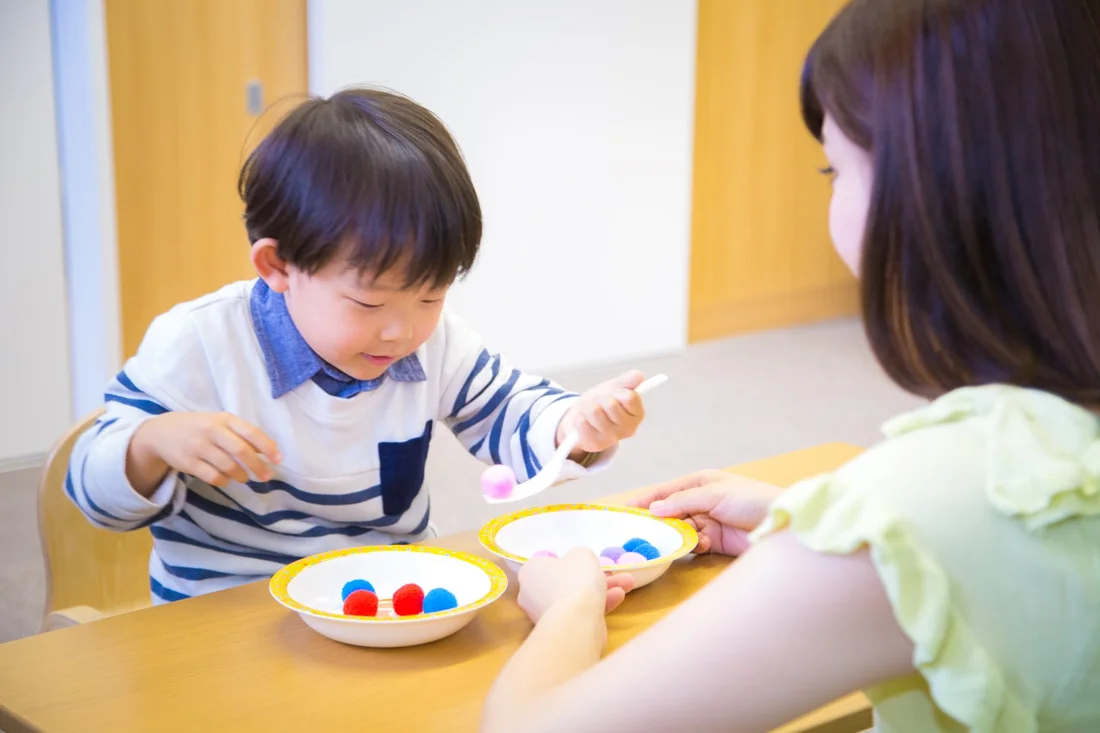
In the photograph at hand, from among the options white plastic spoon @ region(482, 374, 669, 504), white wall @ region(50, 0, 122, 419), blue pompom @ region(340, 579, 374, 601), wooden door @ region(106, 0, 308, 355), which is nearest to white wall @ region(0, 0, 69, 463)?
white wall @ region(50, 0, 122, 419)

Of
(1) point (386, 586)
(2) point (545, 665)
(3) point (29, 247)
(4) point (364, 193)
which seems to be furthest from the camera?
(3) point (29, 247)

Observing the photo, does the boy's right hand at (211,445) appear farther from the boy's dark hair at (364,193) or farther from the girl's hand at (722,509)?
the girl's hand at (722,509)

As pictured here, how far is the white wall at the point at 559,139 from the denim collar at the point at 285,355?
2295mm

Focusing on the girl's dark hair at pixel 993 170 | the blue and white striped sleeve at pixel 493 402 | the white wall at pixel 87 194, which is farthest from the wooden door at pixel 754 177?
the girl's dark hair at pixel 993 170

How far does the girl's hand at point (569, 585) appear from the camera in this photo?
898 mm

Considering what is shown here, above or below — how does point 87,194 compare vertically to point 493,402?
above

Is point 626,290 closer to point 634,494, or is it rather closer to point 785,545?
point 634,494

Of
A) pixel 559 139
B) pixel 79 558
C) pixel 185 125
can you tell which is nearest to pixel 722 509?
pixel 79 558

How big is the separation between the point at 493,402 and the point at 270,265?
328 mm

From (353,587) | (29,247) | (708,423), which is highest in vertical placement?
(29,247)

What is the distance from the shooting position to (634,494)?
1261mm

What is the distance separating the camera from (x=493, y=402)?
4.57ft

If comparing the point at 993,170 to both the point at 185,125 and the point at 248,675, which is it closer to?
the point at 248,675

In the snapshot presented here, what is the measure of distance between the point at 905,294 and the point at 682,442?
2.84 metres
